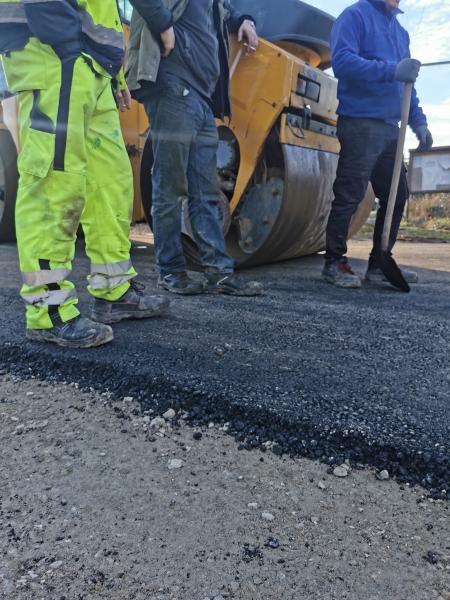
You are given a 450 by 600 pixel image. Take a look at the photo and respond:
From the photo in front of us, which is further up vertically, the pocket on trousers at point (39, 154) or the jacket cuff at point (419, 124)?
the jacket cuff at point (419, 124)

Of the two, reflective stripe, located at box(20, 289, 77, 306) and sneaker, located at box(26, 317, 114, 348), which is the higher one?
reflective stripe, located at box(20, 289, 77, 306)

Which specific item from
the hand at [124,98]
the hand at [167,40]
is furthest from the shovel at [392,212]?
the hand at [124,98]

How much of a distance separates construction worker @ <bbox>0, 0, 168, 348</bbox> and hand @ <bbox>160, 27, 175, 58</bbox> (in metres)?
0.54

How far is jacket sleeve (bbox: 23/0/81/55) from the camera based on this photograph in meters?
1.71

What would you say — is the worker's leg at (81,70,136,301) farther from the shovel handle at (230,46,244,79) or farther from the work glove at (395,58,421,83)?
the work glove at (395,58,421,83)

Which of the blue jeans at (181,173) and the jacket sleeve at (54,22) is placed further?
the blue jeans at (181,173)

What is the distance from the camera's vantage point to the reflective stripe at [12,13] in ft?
5.74

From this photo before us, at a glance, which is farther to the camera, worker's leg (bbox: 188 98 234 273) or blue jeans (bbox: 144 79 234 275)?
worker's leg (bbox: 188 98 234 273)

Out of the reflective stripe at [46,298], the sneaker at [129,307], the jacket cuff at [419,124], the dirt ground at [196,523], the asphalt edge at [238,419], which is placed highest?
the jacket cuff at [419,124]

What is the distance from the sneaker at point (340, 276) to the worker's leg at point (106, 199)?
1393 mm

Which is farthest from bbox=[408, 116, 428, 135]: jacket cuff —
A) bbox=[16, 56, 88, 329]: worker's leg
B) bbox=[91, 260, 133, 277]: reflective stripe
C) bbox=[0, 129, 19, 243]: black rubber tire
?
bbox=[0, 129, 19, 243]: black rubber tire

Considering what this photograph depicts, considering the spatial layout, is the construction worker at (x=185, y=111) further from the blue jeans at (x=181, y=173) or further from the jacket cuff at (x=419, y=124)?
the jacket cuff at (x=419, y=124)

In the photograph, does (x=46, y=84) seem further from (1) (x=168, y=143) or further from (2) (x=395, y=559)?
(2) (x=395, y=559)

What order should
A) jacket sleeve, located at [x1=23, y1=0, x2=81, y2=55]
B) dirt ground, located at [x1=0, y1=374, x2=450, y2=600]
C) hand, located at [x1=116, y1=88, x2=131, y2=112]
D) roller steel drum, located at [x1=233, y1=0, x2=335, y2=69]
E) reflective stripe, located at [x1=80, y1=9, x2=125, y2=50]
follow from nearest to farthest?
dirt ground, located at [x1=0, y1=374, x2=450, y2=600], jacket sleeve, located at [x1=23, y1=0, x2=81, y2=55], reflective stripe, located at [x1=80, y1=9, x2=125, y2=50], hand, located at [x1=116, y1=88, x2=131, y2=112], roller steel drum, located at [x1=233, y1=0, x2=335, y2=69]
